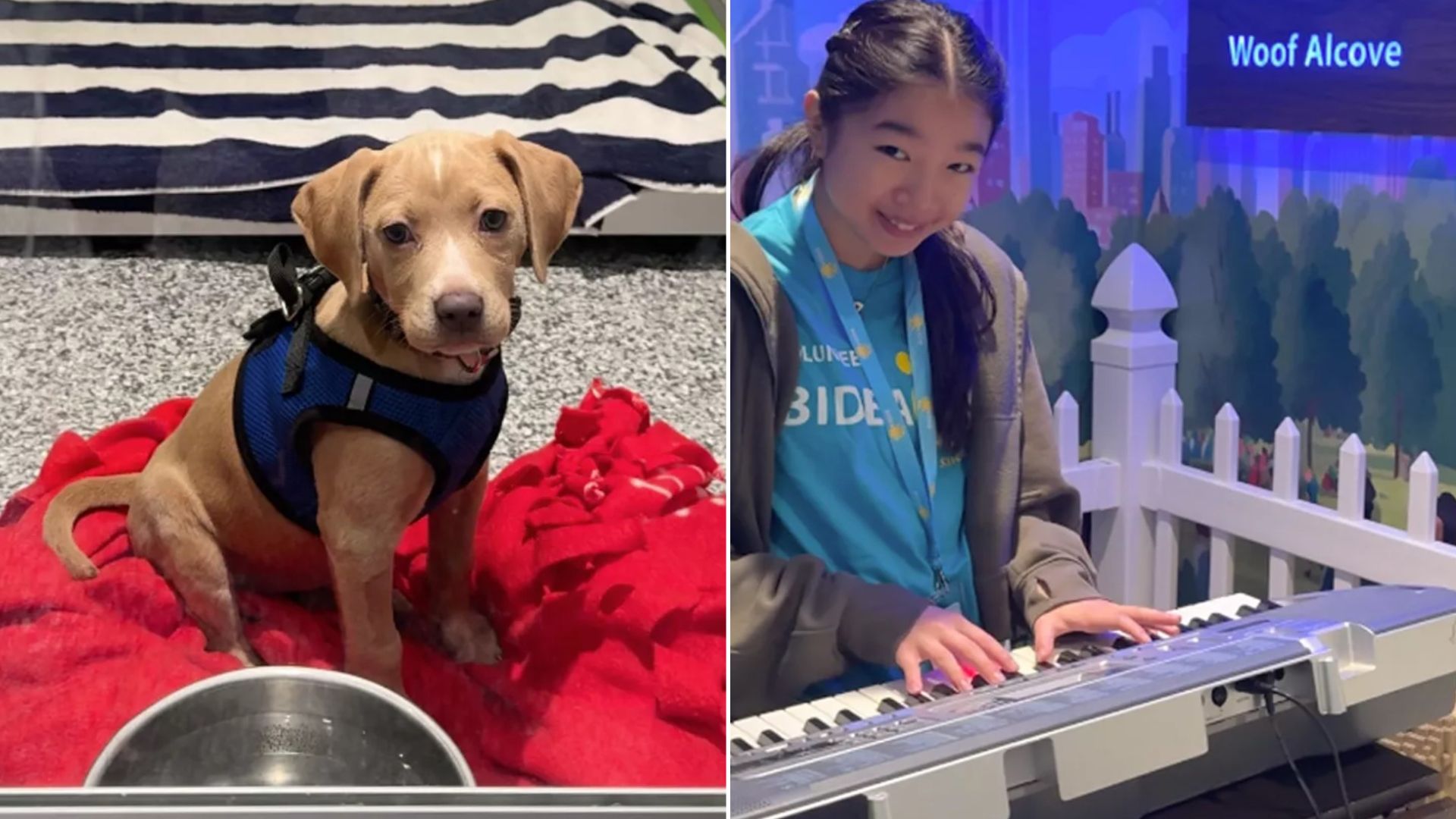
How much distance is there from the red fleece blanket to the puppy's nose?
129 millimetres

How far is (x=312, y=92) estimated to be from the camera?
1052 millimetres

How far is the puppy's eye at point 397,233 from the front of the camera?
1.02 m

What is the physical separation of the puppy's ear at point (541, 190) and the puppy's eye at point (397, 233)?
0.09 meters

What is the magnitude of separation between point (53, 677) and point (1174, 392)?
3.05ft

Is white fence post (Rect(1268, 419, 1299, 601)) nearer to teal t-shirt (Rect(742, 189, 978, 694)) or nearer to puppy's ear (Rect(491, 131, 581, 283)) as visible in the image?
teal t-shirt (Rect(742, 189, 978, 694))

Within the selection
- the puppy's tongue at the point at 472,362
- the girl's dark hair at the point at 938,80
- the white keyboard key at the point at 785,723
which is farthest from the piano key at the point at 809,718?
the puppy's tongue at the point at 472,362

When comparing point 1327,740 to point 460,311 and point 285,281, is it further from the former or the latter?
point 285,281

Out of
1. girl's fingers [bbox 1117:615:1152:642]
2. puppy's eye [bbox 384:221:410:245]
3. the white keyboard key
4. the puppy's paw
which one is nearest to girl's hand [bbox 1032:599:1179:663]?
girl's fingers [bbox 1117:615:1152:642]

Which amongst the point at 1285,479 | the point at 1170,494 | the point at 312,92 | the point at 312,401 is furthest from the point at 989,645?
the point at 312,92

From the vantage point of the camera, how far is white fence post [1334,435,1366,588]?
4.14ft

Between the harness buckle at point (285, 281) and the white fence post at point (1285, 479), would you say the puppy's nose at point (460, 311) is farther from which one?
the white fence post at point (1285, 479)

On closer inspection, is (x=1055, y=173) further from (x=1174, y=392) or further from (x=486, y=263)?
(x=486, y=263)

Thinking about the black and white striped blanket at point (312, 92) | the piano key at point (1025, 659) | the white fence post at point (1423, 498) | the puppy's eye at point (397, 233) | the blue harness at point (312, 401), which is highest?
the black and white striped blanket at point (312, 92)

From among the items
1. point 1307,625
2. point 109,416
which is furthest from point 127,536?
point 1307,625
